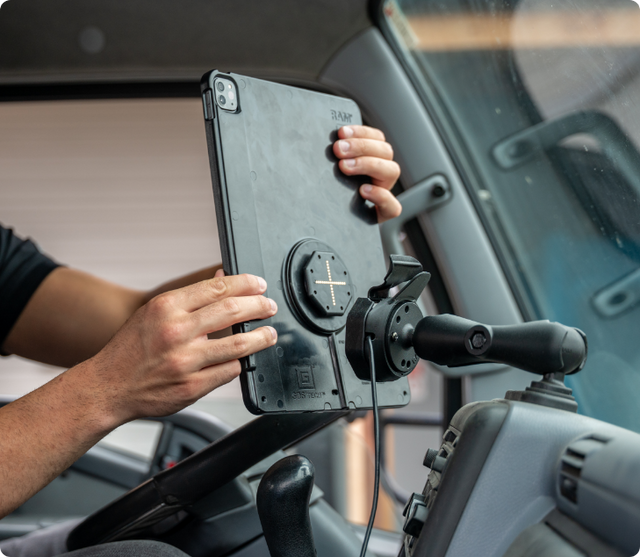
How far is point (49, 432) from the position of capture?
2.81 feet

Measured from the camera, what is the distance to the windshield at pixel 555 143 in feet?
3.59

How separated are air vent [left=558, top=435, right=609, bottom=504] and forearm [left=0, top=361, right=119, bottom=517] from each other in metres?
0.62

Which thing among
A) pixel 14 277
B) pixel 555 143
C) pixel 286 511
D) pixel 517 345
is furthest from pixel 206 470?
pixel 555 143

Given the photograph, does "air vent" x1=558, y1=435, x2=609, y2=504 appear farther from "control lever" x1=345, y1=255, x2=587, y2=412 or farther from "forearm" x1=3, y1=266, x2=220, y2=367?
"forearm" x1=3, y1=266, x2=220, y2=367

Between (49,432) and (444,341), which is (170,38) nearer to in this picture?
(49,432)

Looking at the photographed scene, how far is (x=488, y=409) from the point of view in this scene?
1.90 ft

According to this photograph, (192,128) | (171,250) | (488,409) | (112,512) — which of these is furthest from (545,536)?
(171,250)

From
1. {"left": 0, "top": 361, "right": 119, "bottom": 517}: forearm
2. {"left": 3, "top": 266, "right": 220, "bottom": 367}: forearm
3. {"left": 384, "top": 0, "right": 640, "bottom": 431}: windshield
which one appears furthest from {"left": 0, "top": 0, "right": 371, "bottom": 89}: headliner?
{"left": 0, "top": 361, "right": 119, "bottom": 517}: forearm

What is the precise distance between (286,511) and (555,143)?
44.5 inches

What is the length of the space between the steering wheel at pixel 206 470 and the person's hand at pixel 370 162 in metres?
0.40

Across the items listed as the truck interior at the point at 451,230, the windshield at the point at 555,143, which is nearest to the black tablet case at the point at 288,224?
the truck interior at the point at 451,230

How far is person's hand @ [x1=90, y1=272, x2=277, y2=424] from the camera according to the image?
79cm

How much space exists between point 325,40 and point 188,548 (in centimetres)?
155

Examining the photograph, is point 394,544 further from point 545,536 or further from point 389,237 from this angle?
point 545,536
